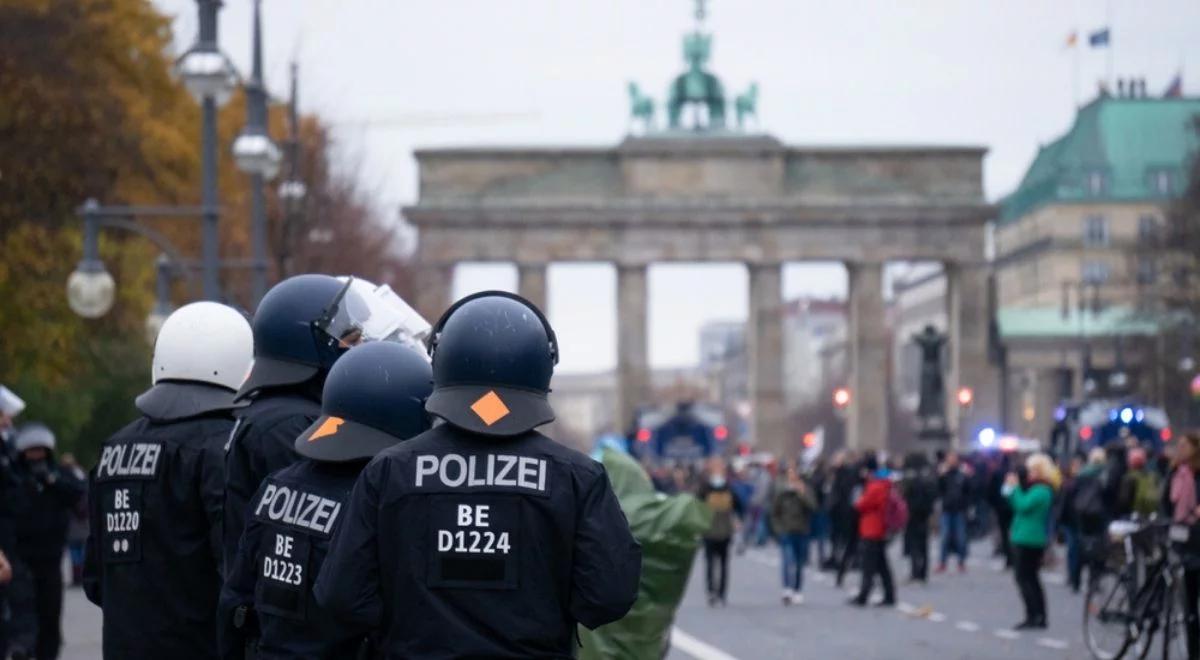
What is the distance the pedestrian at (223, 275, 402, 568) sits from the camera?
8047mm

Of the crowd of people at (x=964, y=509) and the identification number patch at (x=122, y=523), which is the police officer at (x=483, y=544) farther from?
the crowd of people at (x=964, y=509)

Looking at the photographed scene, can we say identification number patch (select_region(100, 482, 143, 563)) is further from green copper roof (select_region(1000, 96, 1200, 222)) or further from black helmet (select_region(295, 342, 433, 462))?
green copper roof (select_region(1000, 96, 1200, 222))

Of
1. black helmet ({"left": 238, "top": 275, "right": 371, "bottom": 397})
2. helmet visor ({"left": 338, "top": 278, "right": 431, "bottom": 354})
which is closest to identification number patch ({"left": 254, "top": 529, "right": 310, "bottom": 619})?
black helmet ({"left": 238, "top": 275, "right": 371, "bottom": 397})

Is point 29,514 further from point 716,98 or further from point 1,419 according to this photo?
point 716,98

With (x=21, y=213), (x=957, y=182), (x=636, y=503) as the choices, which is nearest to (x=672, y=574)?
(x=636, y=503)

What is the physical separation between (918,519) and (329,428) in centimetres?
A: 2711

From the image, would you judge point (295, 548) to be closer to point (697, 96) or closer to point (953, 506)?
point (953, 506)

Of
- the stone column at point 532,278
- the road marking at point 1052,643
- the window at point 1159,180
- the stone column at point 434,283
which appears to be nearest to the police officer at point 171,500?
the road marking at point 1052,643

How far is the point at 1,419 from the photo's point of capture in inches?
619

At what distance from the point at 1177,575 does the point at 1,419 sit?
7471 mm

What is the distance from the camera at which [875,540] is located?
92.9 feet

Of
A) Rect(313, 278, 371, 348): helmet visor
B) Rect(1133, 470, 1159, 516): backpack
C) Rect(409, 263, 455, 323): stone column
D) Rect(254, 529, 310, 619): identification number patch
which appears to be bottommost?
Rect(1133, 470, 1159, 516): backpack

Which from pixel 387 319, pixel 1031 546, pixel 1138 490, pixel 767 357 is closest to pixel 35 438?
pixel 387 319

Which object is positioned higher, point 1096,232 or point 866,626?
point 1096,232
